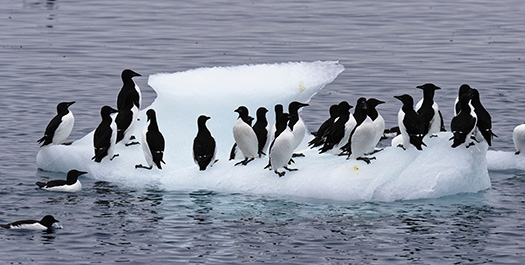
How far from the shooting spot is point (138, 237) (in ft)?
56.0

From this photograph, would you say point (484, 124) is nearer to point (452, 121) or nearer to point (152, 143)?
point (452, 121)

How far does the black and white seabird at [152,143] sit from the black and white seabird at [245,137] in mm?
1380

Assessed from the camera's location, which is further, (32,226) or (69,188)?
(69,188)

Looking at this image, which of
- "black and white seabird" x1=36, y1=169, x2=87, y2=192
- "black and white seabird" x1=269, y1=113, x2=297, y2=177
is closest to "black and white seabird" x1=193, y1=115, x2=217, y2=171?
"black and white seabird" x1=269, y1=113, x2=297, y2=177

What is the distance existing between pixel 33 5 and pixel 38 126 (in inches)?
1065

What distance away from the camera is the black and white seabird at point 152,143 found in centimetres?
2019

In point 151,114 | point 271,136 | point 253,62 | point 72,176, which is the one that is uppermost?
point 253,62

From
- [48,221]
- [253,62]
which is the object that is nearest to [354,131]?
[48,221]

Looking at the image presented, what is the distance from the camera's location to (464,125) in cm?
1936

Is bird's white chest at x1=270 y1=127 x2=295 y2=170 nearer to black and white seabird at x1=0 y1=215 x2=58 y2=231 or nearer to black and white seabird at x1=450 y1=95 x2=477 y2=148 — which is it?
black and white seabird at x1=450 y1=95 x2=477 y2=148

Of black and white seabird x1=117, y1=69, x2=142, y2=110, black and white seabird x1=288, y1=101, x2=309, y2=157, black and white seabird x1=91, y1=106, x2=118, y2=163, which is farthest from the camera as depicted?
black and white seabird x1=117, y1=69, x2=142, y2=110

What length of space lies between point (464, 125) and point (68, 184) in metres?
6.80

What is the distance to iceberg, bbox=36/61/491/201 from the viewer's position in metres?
19.0

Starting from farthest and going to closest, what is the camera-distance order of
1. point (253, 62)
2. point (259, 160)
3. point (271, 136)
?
point (253, 62), point (271, 136), point (259, 160)
